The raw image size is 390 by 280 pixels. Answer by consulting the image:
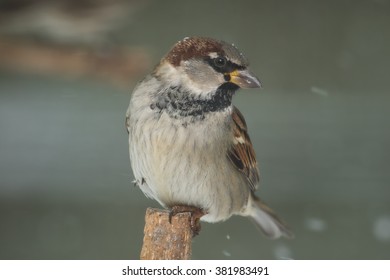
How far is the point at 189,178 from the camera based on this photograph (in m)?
1.33

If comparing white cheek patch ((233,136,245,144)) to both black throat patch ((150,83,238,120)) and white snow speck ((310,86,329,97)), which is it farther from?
white snow speck ((310,86,329,97))

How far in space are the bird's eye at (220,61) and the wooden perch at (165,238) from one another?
264mm

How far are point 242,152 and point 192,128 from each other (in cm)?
18

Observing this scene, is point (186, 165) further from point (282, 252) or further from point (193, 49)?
point (282, 252)

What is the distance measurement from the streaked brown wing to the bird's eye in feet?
0.55

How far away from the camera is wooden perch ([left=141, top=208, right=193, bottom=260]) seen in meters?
1.11

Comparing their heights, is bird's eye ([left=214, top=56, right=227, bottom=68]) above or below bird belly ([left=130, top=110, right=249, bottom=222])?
above

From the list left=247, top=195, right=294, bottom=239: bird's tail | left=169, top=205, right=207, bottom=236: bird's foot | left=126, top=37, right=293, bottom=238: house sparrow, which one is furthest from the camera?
left=247, top=195, right=294, bottom=239: bird's tail

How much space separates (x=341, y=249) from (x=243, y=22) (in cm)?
74

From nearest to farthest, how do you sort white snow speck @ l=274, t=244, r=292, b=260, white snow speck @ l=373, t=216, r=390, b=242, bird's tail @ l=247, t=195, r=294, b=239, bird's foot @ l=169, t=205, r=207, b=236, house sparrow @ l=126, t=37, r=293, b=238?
house sparrow @ l=126, t=37, r=293, b=238 < bird's foot @ l=169, t=205, r=207, b=236 < bird's tail @ l=247, t=195, r=294, b=239 < white snow speck @ l=274, t=244, r=292, b=260 < white snow speck @ l=373, t=216, r=390, b=242

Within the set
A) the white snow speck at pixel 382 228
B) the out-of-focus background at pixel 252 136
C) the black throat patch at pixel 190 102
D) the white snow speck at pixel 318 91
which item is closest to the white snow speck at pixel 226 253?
the out-of-focus background at pixel 252 136

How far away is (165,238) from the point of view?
3.67 feet

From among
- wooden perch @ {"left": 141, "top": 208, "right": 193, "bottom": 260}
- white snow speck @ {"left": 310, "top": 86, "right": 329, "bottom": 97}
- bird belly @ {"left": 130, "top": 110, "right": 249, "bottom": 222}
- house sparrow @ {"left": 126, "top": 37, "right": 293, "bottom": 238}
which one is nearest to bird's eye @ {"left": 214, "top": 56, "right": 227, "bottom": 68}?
house sparrow @ {"left": 126, "top": 37, "right": 293, "bottom": 238}
